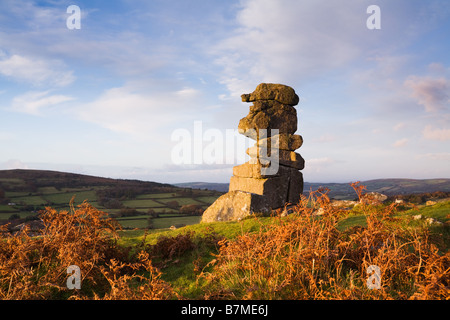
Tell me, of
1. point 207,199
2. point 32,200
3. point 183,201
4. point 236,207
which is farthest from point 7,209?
point 236,207

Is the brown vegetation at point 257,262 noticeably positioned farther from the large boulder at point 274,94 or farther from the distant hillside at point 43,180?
the distant hillside at point 43,180

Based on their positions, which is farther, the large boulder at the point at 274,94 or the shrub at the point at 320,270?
the large boulder at the point at 274,94

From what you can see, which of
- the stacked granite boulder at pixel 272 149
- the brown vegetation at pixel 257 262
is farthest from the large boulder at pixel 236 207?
the brown vegetation at pixel 257 262

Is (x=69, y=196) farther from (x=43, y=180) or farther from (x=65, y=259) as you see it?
(x=65, y=259)

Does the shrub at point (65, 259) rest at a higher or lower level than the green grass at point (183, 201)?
higher

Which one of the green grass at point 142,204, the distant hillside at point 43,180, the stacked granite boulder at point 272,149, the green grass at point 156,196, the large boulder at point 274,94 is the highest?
the large boulder at point 274,94

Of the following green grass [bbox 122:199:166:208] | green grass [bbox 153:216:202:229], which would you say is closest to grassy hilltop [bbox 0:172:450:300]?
green grass [bbox 153:216:202:229]

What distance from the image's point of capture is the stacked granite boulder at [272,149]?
19.1 m

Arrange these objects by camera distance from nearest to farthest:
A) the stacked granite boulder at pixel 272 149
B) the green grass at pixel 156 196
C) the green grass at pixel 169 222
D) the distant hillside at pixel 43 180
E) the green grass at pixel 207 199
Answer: the stacked granite boulder at pixel 272 149 → the green grass at pixel 169 222 → the green grass at pixel 207 199 → the green grass at pixel 156 196 → the distant hillside at pixel 43 180

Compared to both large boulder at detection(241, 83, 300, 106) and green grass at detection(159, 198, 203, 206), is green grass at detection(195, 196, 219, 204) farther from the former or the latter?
large boulder at detection(241, 83, 300, 106)

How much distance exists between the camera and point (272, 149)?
65.7 ft

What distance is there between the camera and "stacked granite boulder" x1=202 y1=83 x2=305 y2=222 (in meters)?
19.1

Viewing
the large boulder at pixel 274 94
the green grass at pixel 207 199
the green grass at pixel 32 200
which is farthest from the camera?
the green grass at pixel 207 199
